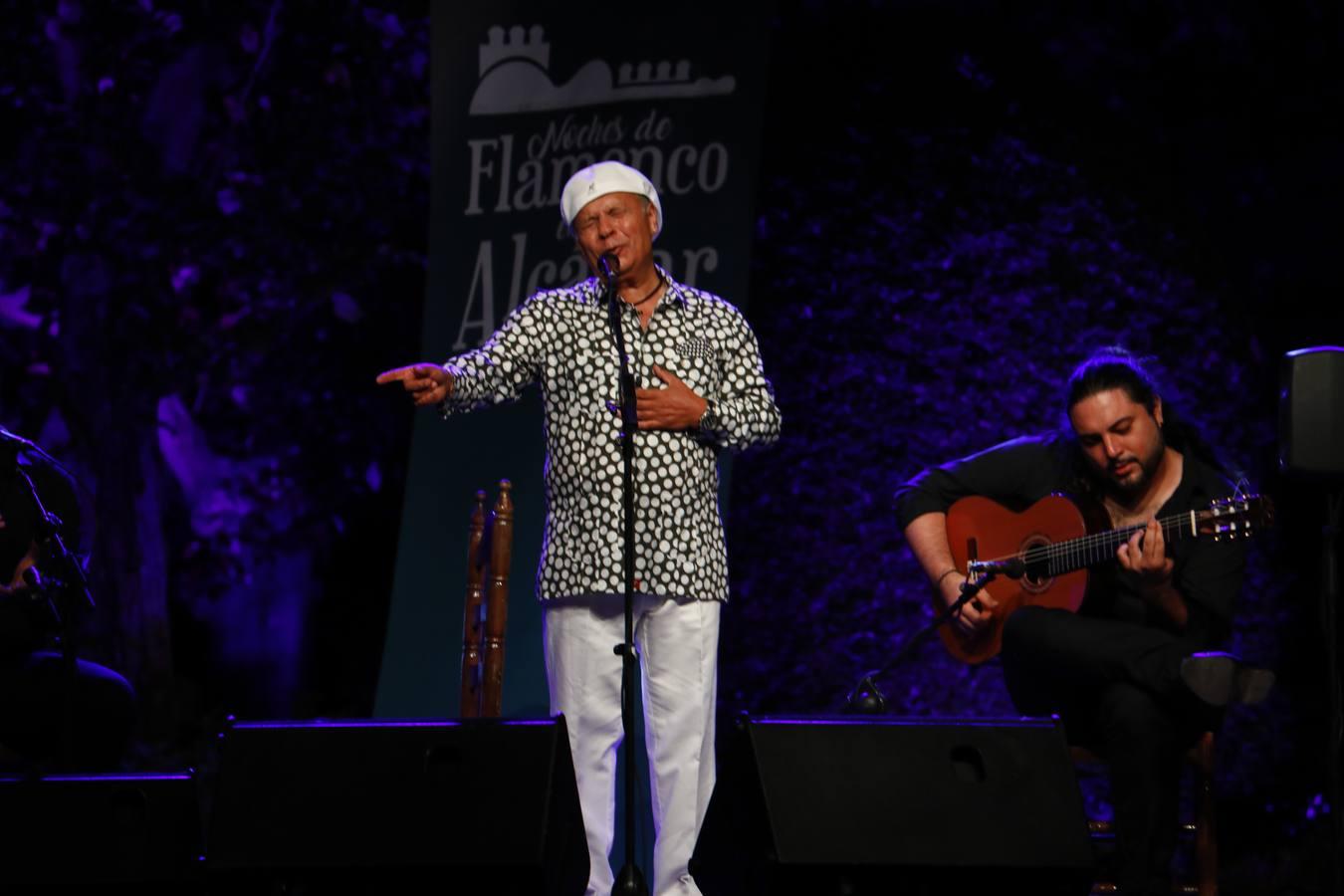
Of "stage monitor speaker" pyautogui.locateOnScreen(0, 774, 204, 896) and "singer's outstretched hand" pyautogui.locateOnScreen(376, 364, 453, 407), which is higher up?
"singer's outstretched hand" pyautogui.locateOnScreen(376, 364, 453, 407)

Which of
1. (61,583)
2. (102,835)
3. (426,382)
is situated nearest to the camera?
(102,835)

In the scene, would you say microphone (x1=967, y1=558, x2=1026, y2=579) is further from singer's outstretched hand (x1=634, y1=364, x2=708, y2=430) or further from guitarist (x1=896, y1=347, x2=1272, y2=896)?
singer's outstretched hand (x1=634, y1=364, x2=708, y2=430)

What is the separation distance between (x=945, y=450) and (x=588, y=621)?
6.82 feet

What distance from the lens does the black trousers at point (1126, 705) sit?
3.56 metres

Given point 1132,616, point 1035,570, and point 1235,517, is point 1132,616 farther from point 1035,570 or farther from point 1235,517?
point 1235,517

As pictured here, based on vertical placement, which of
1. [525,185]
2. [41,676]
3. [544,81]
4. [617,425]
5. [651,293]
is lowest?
[41,676]

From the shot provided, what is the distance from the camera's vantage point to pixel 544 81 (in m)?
5.30

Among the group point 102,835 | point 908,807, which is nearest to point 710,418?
point 908,807

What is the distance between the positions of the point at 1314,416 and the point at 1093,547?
822 millimetres

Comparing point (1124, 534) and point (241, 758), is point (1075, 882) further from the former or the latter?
point (241, 758)

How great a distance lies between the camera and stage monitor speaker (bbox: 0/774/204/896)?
301cm

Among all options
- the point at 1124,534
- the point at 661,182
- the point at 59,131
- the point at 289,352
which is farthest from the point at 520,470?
the point at 59,131

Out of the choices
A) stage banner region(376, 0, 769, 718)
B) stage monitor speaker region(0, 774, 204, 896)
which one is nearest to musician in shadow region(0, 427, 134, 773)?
stage monitor speaker region(0, 774, 204, 896)

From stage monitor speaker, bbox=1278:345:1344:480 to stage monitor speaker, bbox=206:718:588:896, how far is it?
1.60 meters
